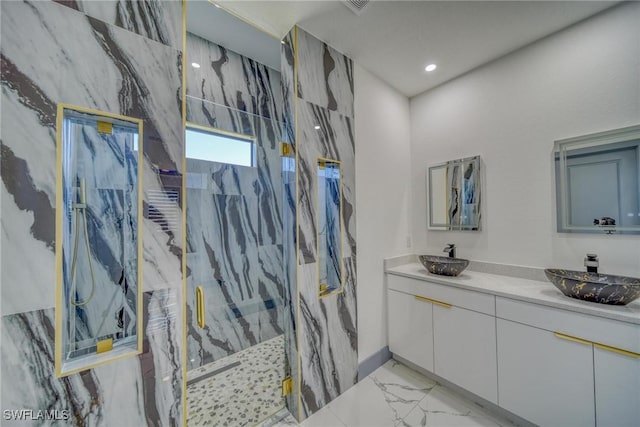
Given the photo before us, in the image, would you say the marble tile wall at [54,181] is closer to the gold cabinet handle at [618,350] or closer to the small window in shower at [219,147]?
the small window in shower at [219,147]

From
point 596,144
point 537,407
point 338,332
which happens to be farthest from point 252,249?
point 596,144

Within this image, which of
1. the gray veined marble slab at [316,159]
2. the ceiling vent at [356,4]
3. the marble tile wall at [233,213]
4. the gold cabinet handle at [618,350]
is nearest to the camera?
the gold cabinet handle at [618,350]

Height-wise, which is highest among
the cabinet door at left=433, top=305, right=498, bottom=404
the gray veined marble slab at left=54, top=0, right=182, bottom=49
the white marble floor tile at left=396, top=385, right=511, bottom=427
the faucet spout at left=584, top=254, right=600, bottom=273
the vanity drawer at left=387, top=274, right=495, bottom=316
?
the gray veined marble slab at left=54, top=0, right=182, bottom=49

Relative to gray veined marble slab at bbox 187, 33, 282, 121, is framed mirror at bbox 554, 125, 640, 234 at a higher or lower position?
→ lower

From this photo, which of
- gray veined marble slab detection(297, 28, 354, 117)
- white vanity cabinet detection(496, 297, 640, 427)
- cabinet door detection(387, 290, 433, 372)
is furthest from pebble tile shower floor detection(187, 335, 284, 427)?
gray veined marble slab detection(297, 28, 354, 117)

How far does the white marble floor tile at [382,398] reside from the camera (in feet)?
5.52

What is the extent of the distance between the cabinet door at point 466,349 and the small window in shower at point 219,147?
7.77ft

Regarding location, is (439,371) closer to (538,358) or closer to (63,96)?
(538,358)

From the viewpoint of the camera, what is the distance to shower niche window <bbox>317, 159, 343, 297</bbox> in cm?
190

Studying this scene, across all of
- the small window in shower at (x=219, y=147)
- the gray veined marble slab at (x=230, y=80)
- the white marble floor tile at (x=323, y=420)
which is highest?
the gray veined marble slab at (x=230, y=80)

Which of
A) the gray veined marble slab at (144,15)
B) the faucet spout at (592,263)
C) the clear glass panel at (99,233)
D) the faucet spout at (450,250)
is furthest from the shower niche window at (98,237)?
the faucet spout at (592,263)

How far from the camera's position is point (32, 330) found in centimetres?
91

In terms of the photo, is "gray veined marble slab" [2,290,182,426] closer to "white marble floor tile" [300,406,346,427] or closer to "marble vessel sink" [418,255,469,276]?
"white marble floor tile" [300,406,346,427]

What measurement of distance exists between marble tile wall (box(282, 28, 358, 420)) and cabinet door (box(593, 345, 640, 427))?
1476 mm
